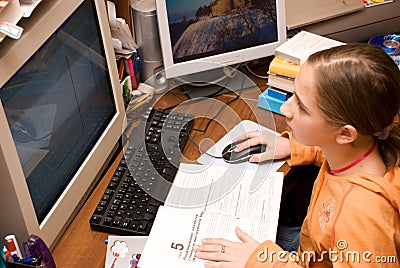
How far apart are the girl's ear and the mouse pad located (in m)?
0.27

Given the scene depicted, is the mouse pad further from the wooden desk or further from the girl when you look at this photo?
the girl

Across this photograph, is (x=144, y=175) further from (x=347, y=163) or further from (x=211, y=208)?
(x=347, y=163)

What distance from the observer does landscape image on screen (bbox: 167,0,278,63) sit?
159 centimetres

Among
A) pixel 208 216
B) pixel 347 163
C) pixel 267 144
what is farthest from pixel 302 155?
pixel 208 216

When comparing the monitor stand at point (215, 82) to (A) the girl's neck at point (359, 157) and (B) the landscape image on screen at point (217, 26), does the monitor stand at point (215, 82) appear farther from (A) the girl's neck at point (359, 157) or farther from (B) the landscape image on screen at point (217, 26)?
(A) the girl's neck at point (359, 157)

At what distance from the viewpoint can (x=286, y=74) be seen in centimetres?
157

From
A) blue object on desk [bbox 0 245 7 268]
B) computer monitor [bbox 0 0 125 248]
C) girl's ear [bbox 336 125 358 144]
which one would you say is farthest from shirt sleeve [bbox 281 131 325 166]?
blue object on desk [bbox 0 245 7 268]

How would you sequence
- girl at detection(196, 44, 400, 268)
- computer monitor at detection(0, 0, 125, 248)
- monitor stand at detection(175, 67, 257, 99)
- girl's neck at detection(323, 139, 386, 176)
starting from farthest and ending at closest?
monitor stand at detection(175, 67, 257, 99) < girl's neck at detection(323, 139, 386, 176) < girl at detection(196, 44, 400, 268) < computer monitor at detection(0, 0, 125, 248)

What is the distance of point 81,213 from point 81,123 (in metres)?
0.21

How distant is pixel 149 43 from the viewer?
5.39ft

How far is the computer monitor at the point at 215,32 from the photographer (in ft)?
5.18

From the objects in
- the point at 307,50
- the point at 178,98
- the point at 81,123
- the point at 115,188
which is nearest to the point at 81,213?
the point at 115,188

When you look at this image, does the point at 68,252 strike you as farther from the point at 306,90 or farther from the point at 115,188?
the point at 306,90

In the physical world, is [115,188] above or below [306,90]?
below
